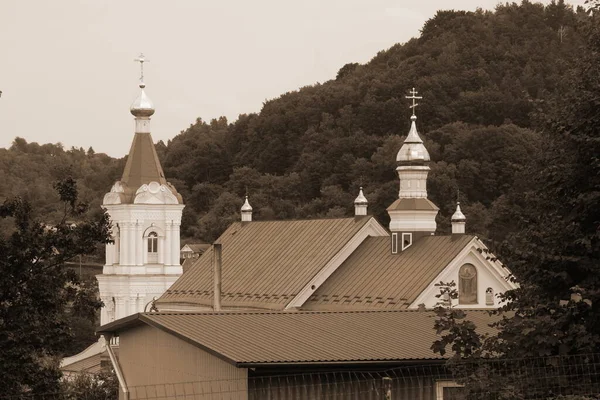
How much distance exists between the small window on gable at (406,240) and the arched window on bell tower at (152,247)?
45.3 meters

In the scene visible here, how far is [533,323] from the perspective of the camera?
16688 millimetres

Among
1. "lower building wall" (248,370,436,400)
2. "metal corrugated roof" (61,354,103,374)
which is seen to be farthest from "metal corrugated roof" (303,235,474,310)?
"metal corrugated roof" (61,354,103,374)

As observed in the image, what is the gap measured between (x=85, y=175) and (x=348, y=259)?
10129 cm

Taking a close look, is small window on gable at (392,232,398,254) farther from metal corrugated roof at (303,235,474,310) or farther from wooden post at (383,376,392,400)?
wooden post at (383,376,392,400)

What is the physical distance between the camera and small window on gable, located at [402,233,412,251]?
48.2 metres

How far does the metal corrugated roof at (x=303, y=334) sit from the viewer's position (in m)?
21.9

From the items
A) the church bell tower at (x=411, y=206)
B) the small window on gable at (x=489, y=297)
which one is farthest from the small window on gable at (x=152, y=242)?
the small window on gable at (x=489, y=297)

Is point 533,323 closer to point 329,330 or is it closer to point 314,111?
point 329,330

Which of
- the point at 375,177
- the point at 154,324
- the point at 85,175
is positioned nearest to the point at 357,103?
the point at 375,177

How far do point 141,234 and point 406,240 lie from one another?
44.9 metres

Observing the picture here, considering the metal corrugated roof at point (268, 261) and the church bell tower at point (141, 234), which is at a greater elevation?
the church bell tower at point (141, 234)

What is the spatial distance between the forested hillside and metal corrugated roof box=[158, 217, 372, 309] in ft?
140

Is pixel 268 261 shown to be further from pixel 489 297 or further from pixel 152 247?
pixel 152 247

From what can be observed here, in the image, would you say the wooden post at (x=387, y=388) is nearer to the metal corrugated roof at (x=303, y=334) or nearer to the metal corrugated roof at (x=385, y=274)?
the metal corrugated roof at (x=303, y=334)
